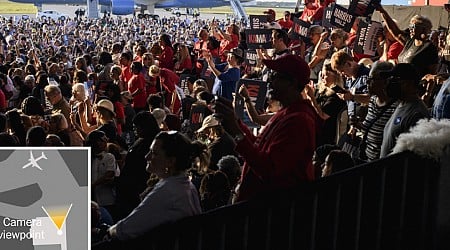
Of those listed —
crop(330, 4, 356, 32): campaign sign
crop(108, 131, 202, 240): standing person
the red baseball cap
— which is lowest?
crop(108, 131, 202, 240): standing person

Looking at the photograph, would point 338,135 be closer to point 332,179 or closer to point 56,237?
point 332,179

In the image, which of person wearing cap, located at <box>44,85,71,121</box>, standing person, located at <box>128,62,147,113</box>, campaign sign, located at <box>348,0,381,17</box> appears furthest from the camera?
standing person, located at <box>128,62,147,113</box>

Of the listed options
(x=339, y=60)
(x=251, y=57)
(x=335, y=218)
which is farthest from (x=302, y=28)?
(x=335, y=218)

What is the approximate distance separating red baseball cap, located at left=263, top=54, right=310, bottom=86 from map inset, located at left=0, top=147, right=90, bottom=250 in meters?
1.30

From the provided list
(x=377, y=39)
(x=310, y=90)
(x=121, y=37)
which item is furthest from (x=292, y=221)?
(x=121, y=37)

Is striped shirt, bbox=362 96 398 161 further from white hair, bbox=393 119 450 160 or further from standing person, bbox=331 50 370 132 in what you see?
standing person, bbox=331 50 370 132

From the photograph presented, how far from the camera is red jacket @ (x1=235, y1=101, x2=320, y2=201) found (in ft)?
12.5

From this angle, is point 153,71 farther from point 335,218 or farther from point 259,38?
point 335,218

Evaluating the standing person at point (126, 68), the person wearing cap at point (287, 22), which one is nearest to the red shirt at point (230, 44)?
the person wearing cap at point (287, 22)

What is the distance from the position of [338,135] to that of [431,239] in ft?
6.85

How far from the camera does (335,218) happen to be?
171 inches

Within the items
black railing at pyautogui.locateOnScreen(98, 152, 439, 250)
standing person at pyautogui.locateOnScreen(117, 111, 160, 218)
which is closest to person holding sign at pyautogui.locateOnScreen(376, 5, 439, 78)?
black railing at pyautogui.locateOnScreen(98, 152, 439, 250)

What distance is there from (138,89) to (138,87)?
4 centimetres

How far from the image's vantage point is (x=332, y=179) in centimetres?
423
